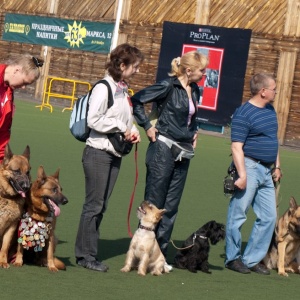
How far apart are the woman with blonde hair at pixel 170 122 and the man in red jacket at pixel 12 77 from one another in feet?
4.27

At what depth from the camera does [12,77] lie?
8.40 meters

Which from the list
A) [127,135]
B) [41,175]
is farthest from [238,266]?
[41,175]

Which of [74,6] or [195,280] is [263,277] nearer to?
[195,280]

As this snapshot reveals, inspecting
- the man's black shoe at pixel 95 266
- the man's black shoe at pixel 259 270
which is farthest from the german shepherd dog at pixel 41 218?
the man's black shoe at pixel 259 270

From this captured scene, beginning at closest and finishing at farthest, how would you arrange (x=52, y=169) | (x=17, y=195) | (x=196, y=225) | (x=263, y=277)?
(x=17, y=195), (x=263, y=277), (x=196, y=225), (x=52, y=169)

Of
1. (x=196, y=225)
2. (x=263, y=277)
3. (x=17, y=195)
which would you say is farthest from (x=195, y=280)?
(x=196, y=225)

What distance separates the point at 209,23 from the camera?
30406mm

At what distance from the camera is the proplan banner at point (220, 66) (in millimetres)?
28875

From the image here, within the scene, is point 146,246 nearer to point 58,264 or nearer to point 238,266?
point 58,264

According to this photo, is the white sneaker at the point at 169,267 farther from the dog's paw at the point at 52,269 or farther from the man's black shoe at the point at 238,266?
the dog's paw at the point at 52,269

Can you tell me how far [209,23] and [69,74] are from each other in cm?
699

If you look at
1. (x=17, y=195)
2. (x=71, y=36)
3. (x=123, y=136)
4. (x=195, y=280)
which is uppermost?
(x=71, y=36)

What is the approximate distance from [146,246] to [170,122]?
4.05 ft

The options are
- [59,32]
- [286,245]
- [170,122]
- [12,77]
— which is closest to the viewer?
[12,77]
